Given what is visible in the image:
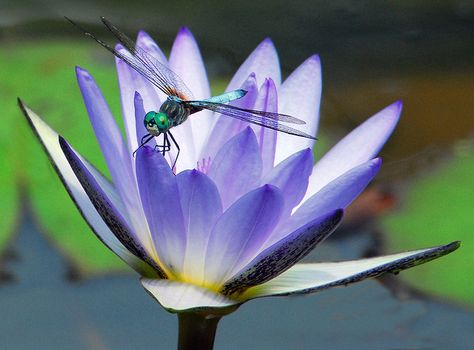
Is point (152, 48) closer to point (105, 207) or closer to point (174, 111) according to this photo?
point (174, 111)

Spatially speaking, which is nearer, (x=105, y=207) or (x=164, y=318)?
(x=105, y=207)

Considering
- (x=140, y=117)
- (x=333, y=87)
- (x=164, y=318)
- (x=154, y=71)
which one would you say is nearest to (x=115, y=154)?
(x=140, y=117)

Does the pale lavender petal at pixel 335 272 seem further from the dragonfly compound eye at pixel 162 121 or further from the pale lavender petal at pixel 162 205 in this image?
the dragonfly compound eye at pixel 162 121

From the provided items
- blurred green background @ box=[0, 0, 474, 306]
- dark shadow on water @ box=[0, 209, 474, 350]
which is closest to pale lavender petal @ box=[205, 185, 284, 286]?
dark shadow on water @ box=[0, 209, 474, 350]

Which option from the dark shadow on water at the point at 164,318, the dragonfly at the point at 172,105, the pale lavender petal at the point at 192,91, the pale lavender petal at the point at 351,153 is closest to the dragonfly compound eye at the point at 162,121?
the dragonfly at the point at 172,105

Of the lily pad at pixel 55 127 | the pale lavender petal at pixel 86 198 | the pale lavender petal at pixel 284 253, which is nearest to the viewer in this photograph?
the pale lavender petal at pixel 284 253

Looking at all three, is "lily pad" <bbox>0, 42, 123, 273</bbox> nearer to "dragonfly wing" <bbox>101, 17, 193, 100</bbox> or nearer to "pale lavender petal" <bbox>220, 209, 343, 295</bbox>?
"dragonfly wing" <bbox>101, 17, 193, 100</bbox>

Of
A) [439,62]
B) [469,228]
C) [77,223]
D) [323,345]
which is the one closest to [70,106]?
[77,223]
